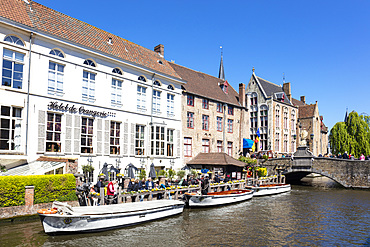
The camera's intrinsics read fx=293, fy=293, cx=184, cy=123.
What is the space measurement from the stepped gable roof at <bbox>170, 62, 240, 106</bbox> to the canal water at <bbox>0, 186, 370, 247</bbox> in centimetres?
1672

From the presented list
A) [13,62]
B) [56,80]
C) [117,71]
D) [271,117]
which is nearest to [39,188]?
[13,62]

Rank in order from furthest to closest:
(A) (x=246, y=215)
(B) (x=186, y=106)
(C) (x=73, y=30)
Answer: (B) (x=186, y=106), (C) (x=73, y=30), (A) (x=246, y=215)

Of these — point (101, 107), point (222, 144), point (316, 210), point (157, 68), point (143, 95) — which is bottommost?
point (316, 210)

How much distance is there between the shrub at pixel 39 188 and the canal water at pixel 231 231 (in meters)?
1.18

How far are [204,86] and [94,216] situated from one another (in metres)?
24.8

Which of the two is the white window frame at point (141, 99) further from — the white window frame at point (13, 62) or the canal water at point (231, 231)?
the canal water at point (231, 231)

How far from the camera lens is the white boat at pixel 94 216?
38.7 feet

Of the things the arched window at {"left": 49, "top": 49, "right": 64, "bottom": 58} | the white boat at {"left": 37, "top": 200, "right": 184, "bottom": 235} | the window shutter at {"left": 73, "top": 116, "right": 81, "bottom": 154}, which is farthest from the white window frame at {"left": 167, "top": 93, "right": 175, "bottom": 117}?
the white boat at {"left": 37, "top": 200, "right": 184, "bottom": 235}

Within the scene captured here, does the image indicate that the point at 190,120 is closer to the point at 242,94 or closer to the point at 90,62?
the point at 242,94

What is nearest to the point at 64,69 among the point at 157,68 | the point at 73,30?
the point at 73,30

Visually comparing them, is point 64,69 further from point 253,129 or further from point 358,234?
point 253,129

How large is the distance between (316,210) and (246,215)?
548 centimetres

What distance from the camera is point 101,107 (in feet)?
75.4

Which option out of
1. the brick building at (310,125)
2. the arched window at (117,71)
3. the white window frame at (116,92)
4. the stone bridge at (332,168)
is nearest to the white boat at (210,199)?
the white window frame at (116,92)
